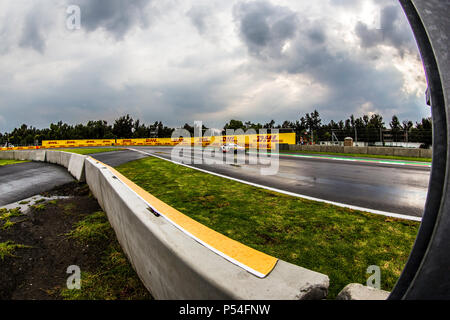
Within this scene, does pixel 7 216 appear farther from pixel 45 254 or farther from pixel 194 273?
pixel 194 273

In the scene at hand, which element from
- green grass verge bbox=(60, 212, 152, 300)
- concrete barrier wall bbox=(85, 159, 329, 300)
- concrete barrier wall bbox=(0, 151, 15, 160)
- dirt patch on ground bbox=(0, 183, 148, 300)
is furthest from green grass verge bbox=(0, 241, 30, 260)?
concrete barrier wall bbox=(0, 151, 15, 160)

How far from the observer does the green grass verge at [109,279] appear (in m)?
2.18

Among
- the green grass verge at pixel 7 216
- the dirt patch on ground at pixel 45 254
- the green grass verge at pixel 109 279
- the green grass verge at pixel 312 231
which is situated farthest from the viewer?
the green grass verge at pixel 7 216

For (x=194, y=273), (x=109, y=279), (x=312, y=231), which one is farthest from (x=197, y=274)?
(x=312, y=231)

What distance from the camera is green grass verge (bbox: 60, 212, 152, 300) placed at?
7.16 ft

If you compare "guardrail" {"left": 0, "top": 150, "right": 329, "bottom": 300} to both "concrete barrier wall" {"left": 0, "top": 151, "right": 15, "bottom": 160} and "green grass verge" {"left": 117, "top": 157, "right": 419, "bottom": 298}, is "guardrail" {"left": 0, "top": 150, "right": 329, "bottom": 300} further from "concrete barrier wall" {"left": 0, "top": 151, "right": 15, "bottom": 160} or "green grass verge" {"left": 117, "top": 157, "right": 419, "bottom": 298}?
"concrete barrier wall" {"left": 0, "top": 151, "right": 15, "bottom": 160}

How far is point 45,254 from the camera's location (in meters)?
3.08

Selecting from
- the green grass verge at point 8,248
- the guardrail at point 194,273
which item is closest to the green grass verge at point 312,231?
the guardrail at point 194,273

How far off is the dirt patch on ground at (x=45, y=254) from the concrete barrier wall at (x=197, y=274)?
0.55 meters

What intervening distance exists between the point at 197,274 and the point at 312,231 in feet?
8.84

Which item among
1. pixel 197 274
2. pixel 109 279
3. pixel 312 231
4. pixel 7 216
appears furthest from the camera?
pixel 7 216

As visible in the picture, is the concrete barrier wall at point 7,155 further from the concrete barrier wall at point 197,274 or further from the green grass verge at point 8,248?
the concrete barrier wall at point 197,274

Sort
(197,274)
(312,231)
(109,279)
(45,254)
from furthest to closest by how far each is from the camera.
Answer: (312,231)
(45,254)
(109,279)
(197,274)
